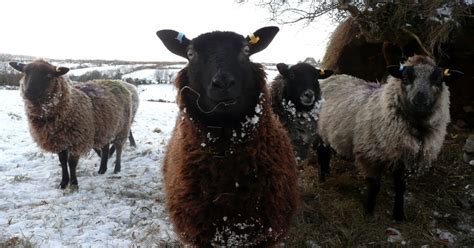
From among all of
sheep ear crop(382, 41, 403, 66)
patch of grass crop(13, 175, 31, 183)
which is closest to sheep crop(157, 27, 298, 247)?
patch of grass crop(13, 175, 31, 183)

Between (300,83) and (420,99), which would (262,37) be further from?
(420,99)

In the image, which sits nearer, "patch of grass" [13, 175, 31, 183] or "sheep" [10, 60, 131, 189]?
"sheep" [10, 60, 131, 189]

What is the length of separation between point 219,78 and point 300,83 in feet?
9.03

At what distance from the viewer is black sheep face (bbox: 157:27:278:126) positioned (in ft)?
9.37

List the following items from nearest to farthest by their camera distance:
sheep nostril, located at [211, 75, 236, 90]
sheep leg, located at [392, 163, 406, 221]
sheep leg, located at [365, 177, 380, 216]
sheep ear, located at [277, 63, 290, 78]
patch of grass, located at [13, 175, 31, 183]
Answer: sheep nostril, located at [211, 75, 236, 90] < sheep leg, located at [392, 163, 406, 221] < sheep leg, located at [365, 177, 380, 216] < sheep ear, located at [277, 63, 290, 78] < patch of grass, located at [13, 175, 31, 183]

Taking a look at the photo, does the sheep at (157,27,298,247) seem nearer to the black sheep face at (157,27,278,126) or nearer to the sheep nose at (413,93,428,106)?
the black sheep face at (157,27,278,126)

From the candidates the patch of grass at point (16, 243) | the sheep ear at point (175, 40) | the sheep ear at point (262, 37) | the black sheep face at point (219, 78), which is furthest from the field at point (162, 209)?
the sheep ear at point (262, 37)

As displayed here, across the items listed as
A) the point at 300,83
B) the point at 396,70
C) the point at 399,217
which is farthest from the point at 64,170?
the point at 396,70

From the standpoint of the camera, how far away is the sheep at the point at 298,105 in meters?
5.36

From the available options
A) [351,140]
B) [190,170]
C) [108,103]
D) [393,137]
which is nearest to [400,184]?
[393,137]

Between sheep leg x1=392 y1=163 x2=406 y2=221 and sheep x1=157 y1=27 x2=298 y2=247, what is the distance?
2354 millimetres

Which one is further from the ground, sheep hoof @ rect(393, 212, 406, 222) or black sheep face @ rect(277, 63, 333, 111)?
black sheep face @ rect(277, 63, 333, 111)

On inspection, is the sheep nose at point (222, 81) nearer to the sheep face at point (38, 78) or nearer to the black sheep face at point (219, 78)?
the black sheep face at point (219, 78)

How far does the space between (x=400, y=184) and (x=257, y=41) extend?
292 cm
